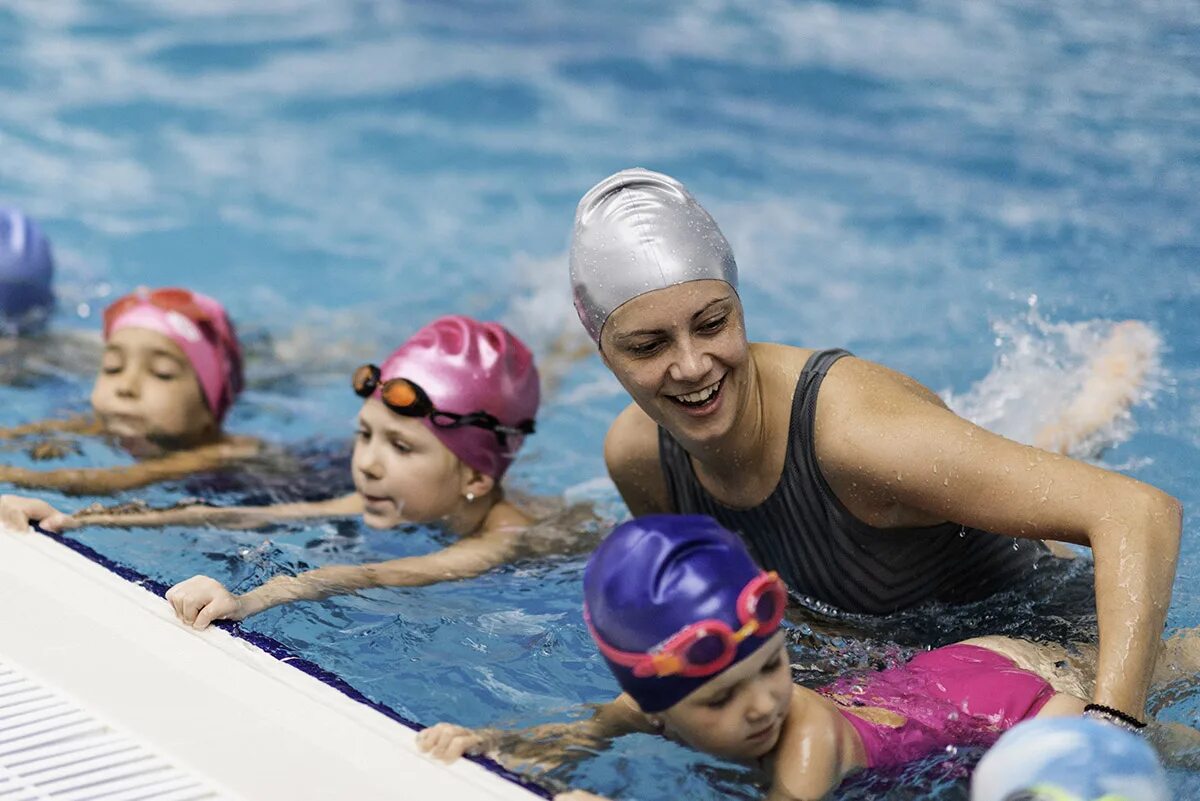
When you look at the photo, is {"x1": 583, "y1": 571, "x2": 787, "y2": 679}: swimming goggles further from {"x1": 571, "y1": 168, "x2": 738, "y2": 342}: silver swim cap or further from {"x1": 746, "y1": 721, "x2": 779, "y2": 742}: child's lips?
{"x1": 571, "y1": 168, "x2": 738, "y2": 342}: silver swim cap

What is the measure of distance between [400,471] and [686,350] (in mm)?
1870

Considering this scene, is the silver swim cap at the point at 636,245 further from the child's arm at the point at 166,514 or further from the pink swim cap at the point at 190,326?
the pink swim cap at the point at 190,326

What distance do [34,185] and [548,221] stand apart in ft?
13.4

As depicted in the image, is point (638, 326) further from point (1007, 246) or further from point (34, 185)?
point (34, 185)

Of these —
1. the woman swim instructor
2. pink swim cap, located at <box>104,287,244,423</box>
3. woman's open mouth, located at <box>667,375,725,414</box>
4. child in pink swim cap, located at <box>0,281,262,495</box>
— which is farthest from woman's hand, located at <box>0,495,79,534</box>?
woman's open mouth, located at <box>667,375,725,414</box>

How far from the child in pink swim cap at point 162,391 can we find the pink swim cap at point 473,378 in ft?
Answer: 4.07

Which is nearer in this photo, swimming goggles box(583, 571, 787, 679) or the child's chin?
swimming goggles box(583, 571, 787, 679)

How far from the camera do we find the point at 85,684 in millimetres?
3537

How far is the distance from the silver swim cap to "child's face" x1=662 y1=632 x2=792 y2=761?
99 centimetres

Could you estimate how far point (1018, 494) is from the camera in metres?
3.43

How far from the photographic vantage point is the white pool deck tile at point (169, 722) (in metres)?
3.10

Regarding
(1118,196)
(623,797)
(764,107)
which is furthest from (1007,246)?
(623,797)

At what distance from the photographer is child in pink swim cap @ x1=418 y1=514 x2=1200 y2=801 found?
9.61 ft

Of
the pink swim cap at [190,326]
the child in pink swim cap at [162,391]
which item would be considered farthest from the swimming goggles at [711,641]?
the pink swim cap at [190,326]
